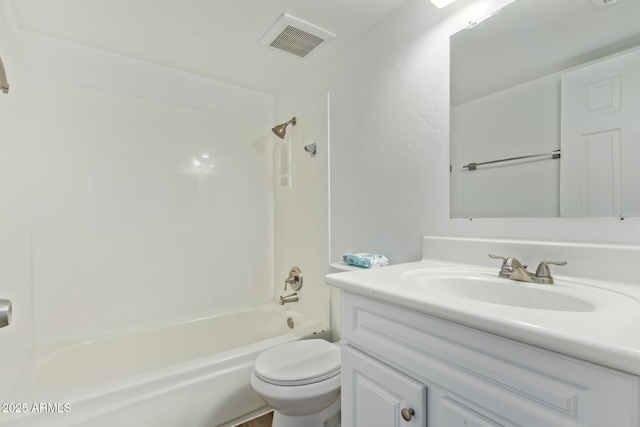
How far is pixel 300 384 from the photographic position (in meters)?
1.19

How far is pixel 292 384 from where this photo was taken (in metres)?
1.18

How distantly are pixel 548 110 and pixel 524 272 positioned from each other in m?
0.55

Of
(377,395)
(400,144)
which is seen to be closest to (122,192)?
(400,144)

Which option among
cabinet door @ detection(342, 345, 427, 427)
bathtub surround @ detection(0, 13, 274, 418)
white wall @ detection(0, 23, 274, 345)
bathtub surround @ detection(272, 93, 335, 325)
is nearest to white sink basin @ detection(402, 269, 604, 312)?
cabinet door @ detection(342, 345, 427, 427)

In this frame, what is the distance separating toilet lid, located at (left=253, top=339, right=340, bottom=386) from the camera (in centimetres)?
121

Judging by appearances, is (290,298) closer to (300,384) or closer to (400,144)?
(300,384)

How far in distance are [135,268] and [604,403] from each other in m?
2.26

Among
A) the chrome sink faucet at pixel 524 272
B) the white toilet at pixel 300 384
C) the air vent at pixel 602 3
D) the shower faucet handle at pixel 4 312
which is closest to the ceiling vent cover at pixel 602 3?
the air vent at pixel 602 3

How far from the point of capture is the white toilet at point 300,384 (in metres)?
1.17

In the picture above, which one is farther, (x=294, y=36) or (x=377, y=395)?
(x=294, y=36)

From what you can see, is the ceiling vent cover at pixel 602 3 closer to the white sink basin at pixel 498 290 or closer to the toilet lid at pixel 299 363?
the white sink basin at pixel 498 290

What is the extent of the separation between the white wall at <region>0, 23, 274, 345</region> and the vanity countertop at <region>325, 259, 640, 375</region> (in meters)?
1.58

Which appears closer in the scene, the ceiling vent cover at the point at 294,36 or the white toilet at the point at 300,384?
the white toilet at the point at 300,384

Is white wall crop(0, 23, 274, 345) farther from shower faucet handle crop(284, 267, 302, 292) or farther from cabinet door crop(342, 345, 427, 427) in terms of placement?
cabinet door crop(342, 345, 427, 427)
